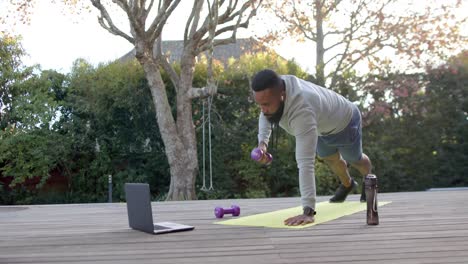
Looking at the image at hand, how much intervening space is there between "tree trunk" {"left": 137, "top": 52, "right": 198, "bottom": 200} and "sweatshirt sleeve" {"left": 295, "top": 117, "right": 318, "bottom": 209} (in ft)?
17.3

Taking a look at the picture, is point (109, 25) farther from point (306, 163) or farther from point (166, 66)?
Answer: point (306, 163)

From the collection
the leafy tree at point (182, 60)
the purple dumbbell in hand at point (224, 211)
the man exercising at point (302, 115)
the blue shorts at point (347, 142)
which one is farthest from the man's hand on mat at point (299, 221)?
the leafy tree at point (182, 60)

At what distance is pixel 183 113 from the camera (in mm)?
7980

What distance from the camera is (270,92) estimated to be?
2594 millimetres

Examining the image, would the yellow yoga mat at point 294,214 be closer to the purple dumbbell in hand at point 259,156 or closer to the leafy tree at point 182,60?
the purple dumbbell in hand at point 259,156

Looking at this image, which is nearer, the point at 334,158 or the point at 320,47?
the point at 334,158

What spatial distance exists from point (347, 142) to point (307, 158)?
2.82 ft

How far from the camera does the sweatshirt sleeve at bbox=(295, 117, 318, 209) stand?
8.61 ft

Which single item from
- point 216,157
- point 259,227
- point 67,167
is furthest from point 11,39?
point 259,227

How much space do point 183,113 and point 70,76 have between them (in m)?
2.40

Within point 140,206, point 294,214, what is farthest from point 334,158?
point 140,206

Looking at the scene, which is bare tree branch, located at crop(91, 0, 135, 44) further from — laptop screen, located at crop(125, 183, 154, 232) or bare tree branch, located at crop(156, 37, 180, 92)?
laptop screen, located at crop(125, 183, 154, 232)

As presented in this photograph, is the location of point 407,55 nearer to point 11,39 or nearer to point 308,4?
point 308,4

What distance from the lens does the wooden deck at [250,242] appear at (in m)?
1.74
